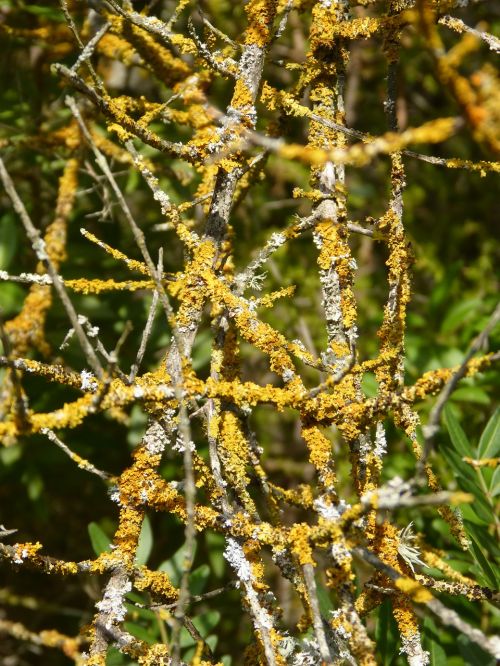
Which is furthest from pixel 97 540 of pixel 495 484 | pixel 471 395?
pixel 471 395

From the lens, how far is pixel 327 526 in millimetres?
867

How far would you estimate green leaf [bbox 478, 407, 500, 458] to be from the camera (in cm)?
119

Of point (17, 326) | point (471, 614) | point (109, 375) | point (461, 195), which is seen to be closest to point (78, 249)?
point (17, 326)

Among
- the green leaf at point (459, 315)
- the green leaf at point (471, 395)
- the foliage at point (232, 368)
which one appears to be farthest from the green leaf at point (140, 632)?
the green leaf at point (459, 315)

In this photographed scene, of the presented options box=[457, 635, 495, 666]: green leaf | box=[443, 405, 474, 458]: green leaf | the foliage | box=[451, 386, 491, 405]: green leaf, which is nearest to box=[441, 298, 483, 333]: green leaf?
the foliage

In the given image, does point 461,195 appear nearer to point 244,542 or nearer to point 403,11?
point 403,11

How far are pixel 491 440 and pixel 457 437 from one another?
0.18ft

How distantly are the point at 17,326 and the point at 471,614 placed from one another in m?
1.13

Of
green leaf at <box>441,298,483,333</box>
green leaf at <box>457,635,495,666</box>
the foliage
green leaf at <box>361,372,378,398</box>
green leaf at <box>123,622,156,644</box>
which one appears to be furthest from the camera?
green leaf at <box>441,298,483,333</box>

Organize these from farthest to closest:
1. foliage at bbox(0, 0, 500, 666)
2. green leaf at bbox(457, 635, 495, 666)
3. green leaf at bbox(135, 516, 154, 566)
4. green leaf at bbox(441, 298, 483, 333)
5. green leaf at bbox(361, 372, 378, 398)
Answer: green leaf at bbox(441, 298, 483, 333), green leaf at bbox(361, 372, 378, 398), green leaf at bbox(135, 516, 154, 566), green leaf at bbox(457, 635, 495, 666), foliage at bbox(0, 0, 500, 666)

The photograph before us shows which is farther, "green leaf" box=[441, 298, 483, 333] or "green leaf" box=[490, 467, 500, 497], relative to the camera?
"green leaf" box=[441, 298, 483, 333]

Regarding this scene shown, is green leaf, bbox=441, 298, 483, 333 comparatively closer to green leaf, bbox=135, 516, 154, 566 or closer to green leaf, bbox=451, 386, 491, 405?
green leaf, bbox=451, 386, 491, 405

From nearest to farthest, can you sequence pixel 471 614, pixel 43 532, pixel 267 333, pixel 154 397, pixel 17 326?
pixel 154 397, pixel 267 333, pixel 471 614, pixel 17 326, pixel 43 532

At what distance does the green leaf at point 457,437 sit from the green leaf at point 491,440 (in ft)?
0.09
